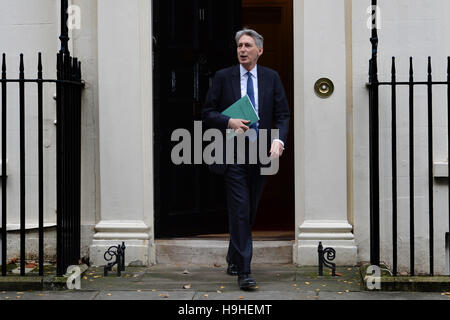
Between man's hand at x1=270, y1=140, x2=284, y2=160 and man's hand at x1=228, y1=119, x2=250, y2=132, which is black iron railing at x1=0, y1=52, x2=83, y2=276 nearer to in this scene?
man's hand at x1=228, y1=119, x2=250, y2=132

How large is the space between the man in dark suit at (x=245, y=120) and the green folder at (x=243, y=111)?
0.15ft

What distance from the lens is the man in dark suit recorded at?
6.61 metres

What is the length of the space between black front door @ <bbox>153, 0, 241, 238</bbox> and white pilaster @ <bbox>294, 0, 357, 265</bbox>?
1.02 meters

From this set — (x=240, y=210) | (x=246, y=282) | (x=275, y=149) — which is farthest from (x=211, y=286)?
(x=275, y=149)

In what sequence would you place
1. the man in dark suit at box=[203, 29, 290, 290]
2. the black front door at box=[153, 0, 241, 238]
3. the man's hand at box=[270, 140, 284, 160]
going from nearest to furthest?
the man's hand at box=[270, 140, 284, 160]
the man in dark suit at box=[203, 29, 290, 290]
the black front door at box=[153, 0, 241, 238]

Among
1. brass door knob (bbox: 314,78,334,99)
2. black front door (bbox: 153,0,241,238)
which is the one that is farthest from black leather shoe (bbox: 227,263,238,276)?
brass door knob (bbox: 314,78,334,99)

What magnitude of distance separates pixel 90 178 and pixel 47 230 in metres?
0.64

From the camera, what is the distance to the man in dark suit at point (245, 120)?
21.7 ft

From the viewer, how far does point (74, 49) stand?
7.79m

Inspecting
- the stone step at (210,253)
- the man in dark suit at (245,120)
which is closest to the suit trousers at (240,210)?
the man in dark suit at (245,120)

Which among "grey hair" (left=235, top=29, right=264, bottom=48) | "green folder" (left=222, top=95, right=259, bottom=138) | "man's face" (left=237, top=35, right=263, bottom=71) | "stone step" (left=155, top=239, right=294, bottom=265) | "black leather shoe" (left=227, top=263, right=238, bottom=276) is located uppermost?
"grey hair" (left=235, top=29, right=264, bottom=48)

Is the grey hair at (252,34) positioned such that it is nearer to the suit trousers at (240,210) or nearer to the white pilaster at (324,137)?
the white pilaster at (324,137)

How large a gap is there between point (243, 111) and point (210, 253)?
1781 mm
